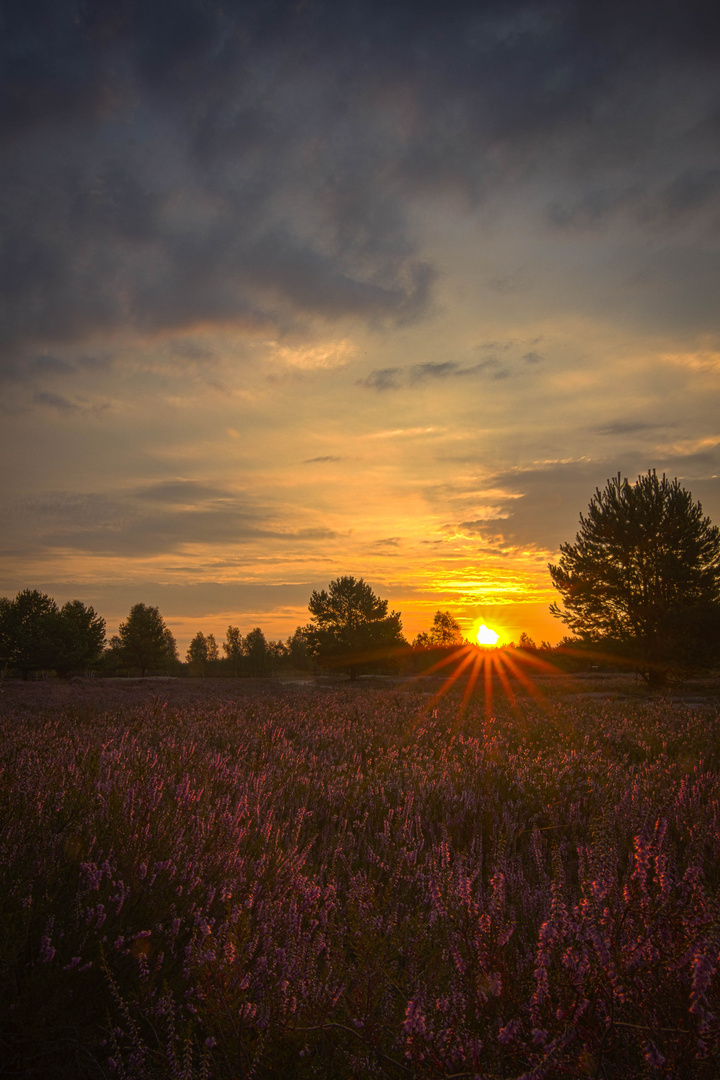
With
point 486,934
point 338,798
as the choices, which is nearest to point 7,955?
point 486,934

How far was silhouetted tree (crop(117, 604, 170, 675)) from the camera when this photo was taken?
58.7 m

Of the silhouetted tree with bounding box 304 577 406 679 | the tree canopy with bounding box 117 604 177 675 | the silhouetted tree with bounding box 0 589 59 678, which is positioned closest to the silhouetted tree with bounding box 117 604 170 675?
the tree canopy with bounding box 117 604 177 675

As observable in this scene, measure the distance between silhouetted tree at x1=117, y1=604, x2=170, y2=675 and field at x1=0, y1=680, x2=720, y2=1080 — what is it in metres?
57.8

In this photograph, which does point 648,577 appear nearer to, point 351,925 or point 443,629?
point 351,925

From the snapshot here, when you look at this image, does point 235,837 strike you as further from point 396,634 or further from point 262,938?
point 396,634

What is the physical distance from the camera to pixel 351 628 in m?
43.8

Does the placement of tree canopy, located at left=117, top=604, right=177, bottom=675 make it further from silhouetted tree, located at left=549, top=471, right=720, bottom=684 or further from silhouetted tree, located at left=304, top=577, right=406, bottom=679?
silhouetted tree, located at left=549, top=471, right=720, bottom=684

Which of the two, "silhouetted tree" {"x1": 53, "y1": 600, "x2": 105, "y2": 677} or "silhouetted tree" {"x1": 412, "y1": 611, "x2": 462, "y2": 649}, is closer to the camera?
"silhouetted tree" {"x1": 53, "y1": 600, "x2": 105, "y2": 677}

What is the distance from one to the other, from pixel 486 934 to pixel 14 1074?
141 centimetres

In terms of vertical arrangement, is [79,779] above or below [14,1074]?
above

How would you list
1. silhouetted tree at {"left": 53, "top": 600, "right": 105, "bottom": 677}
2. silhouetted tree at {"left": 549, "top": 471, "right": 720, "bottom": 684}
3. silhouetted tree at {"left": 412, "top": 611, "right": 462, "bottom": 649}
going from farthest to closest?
silhouetted tree at {"left": 412, "top": 611, "right": 462, "bottom": 649}
silhouetted tree at {"left": 53, "top": 600, "right": 105, "bottom": 677}
silhouetted tree at {"left": 549, "top": 471, "right": 720, "bottom": 684}

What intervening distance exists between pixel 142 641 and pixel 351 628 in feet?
87.7

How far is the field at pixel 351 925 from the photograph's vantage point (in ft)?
4.89

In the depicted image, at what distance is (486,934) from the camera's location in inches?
67.6
